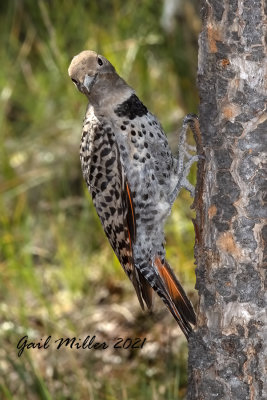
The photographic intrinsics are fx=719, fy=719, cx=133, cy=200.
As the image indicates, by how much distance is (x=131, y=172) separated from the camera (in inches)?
129

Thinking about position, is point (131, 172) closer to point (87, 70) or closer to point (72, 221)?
point (87, 70)

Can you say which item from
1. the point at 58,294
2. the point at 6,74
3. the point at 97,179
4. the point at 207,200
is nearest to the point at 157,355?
the point at 58,294

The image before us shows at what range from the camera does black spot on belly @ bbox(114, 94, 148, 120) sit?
328cm

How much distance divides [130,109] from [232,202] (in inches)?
40.9

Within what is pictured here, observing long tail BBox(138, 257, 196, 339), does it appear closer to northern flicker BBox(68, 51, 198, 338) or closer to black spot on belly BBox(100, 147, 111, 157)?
northern flicker BBox(68, 51, 198, 338)

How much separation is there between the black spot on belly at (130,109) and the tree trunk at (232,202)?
82cm

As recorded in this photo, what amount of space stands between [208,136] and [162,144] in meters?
0.82

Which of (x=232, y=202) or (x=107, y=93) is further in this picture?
(x=107, y=93)

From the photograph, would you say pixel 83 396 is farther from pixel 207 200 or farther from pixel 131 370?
pixel 207 200

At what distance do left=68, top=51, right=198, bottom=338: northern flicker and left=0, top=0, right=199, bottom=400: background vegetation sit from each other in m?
0.43

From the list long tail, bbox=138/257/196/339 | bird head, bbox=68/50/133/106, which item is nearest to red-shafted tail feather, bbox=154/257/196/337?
long tail, bbox=138/257/196/339

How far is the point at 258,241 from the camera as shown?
7.86ft
